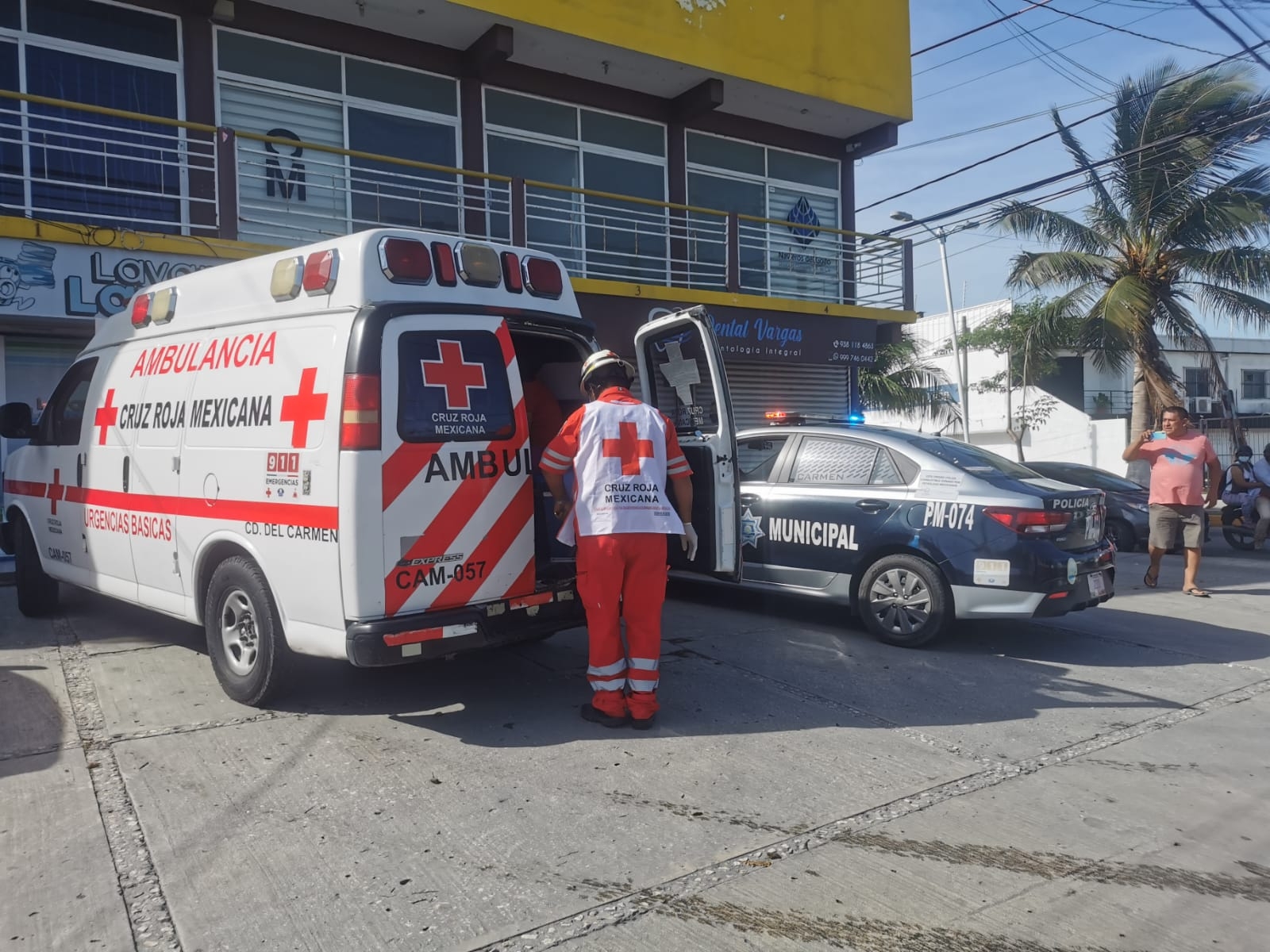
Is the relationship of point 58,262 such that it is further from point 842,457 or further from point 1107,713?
point 1107,713

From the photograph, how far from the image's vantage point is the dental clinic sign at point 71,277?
28.4 feet

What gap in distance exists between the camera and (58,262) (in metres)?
8.82

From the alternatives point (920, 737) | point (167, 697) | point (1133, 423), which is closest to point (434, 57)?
point (167, 697)

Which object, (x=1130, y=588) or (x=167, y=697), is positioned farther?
(x=1130, y=588)

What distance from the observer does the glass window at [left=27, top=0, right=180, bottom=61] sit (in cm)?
1012

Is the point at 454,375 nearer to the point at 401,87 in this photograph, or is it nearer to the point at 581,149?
the point at 401,87

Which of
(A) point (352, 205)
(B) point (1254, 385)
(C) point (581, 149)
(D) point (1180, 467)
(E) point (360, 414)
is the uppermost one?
(C) point (581, 149)

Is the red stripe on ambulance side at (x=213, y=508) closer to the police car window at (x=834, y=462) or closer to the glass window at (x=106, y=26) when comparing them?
the police car window at (x=834, y=462)

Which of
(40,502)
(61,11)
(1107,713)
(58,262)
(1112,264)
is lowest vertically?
(1107,713)

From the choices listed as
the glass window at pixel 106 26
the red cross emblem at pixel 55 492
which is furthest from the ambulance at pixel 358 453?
the glass window at pixel 106 26

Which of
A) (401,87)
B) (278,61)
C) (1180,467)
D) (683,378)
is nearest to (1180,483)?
(1180,467)

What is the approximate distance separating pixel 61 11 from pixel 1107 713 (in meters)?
11.5

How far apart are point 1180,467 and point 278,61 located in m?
10.6

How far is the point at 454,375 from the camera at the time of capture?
16.1ft
